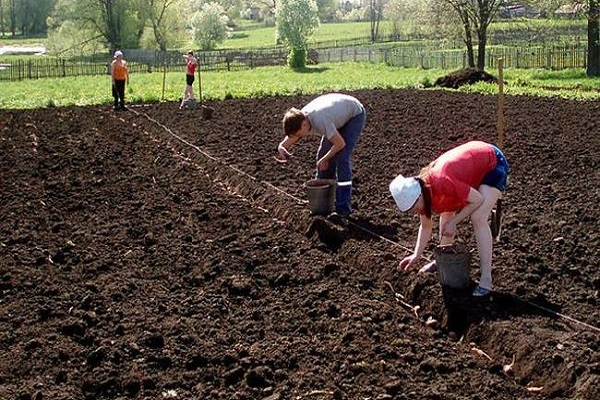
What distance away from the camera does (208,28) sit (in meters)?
95.2

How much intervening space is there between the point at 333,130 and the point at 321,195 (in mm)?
952

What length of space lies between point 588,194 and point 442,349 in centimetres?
546

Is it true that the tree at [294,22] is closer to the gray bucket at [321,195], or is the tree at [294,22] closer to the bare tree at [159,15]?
the bare tree at [159,15]

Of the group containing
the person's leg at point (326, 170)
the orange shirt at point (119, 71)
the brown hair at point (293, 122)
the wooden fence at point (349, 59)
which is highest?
the wooden fence at point (349, 59)

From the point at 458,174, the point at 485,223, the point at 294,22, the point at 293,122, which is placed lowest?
the point at 485,223

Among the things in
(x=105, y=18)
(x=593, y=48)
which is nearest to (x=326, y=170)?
(x=593, y=48)

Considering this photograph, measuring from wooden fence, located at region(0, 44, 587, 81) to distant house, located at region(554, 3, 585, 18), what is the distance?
13.4 feet

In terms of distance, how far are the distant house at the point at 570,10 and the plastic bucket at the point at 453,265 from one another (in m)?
30.4

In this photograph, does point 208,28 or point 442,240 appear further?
point 208,28

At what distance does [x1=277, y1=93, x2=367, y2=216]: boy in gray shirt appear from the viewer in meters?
8.64

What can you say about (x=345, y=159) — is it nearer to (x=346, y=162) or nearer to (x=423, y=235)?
(x=346, y=162)

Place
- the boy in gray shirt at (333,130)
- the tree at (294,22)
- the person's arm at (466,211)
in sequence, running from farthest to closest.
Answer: the tree at (294,22), the boy in gray shirt at (333,130), the person's arm at (466,211)

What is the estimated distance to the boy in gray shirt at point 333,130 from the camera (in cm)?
864

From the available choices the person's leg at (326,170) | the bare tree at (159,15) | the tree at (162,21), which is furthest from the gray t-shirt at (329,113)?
the bare tree at (159,15)
